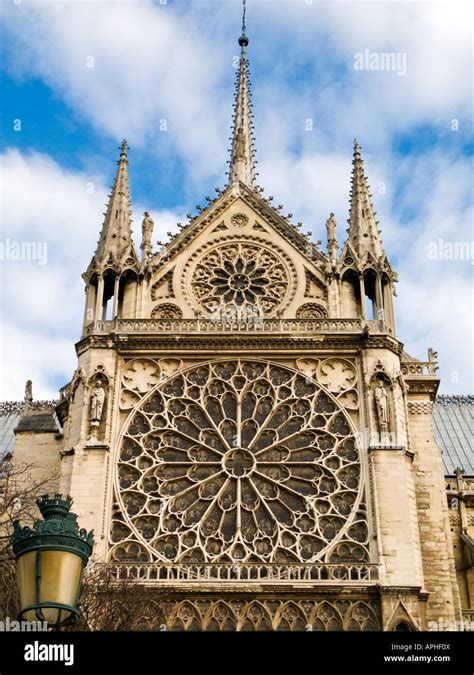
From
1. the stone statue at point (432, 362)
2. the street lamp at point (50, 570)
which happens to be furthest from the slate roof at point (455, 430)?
the street lamp at point (50, 570)

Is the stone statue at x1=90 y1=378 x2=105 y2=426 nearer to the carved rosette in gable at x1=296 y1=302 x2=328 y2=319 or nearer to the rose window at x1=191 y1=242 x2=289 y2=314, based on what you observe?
the rose window at x1=191 y1=242 x2=289 y2=314

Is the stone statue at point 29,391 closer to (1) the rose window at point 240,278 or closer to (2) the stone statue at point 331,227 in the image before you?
(1) the rose window at point 240,278

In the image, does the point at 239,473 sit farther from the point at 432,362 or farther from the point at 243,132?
the point at 243,132

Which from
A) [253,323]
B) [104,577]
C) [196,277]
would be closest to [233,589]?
[104,577]

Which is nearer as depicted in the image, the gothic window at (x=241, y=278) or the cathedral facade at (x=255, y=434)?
the cathedral facade at (x=255, y=434)

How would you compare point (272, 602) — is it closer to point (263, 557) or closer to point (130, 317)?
point (263, 557)

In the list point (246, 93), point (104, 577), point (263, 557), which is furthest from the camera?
point (246, 93)

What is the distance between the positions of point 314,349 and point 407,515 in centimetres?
499

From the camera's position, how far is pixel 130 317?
28516mm

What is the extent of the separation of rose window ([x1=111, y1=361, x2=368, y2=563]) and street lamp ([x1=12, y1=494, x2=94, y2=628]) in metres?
15.7

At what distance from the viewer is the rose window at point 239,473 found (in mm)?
24609

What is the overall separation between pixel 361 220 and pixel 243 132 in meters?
9.21

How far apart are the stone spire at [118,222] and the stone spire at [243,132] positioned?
327cm

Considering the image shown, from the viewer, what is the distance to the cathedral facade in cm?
2375
